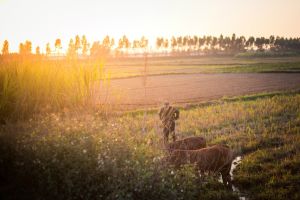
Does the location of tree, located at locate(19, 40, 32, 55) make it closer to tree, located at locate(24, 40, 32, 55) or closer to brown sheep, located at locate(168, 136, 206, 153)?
tree, located at locate(24, 40, 32, 55)

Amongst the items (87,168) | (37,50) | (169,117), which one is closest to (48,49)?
(37,50)

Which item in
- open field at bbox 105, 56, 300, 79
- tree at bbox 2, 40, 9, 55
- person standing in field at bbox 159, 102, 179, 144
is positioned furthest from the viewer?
open field at bbox 105, 56, 300, 79

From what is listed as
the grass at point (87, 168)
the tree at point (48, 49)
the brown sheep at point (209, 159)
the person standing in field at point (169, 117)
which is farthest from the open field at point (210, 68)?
the grass at point (87, 168)

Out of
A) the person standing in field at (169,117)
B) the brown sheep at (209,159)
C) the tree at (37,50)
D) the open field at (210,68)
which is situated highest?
the tree at (37,50)

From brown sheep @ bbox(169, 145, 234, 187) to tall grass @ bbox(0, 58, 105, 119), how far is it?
9.14 feet

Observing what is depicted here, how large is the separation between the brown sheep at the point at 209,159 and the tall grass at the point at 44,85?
279 centimetres

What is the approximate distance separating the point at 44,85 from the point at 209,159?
4.77 m

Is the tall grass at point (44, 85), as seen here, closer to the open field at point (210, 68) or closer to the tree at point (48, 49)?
the tree at point (48, 49)

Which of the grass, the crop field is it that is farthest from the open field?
the grass

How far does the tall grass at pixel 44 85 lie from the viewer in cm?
692

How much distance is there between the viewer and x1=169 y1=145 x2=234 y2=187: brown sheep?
8.27 m

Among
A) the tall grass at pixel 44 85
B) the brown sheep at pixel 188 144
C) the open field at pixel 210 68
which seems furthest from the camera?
the open field at pixel 210 68

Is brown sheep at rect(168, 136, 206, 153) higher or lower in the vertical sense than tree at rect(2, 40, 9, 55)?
lower

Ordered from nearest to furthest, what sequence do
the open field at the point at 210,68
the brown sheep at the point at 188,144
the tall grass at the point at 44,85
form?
the tall grass at the point at 44,85 < the brown sheep at the point at 188,144 < the open field at the point at 210,68
